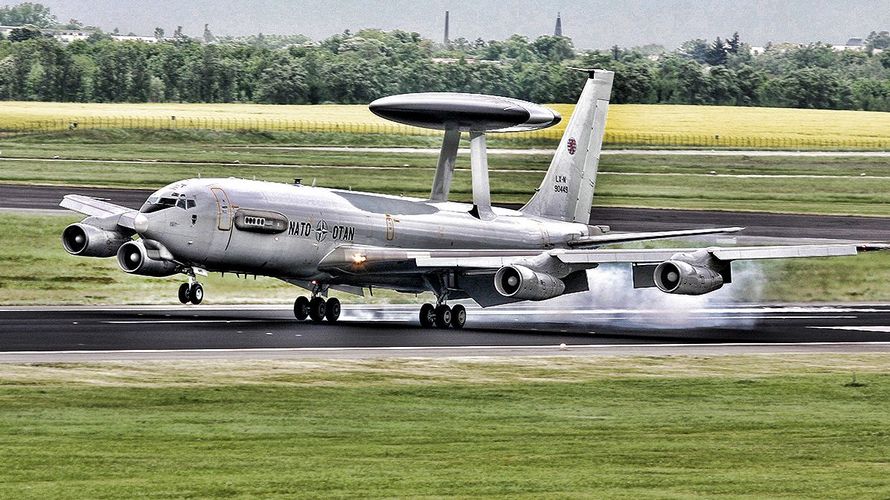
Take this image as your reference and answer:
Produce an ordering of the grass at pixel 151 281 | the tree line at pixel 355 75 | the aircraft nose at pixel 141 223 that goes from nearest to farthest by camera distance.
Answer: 1. the aircraft nose at pixel 141 223
2. the grass at pixel 151 281
3. the tree line at pixel 355 75

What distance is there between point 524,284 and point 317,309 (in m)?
7.81

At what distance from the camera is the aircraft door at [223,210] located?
51594 millimetres

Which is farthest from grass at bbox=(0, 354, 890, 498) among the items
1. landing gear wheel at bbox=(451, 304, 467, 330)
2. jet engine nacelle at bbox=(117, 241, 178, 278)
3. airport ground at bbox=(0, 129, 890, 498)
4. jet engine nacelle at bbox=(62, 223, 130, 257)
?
jet engine nacelle at bbox=(62, 223, 130, 257)

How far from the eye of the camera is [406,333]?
5359cm

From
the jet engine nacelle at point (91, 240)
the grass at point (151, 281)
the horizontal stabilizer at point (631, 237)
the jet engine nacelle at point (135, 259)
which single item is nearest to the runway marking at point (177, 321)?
the jet engine nacelle at point (91, 240)

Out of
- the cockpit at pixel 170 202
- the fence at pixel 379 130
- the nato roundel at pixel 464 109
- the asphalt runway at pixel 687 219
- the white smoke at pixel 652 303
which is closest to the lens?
the cockpit at pixel 170 202

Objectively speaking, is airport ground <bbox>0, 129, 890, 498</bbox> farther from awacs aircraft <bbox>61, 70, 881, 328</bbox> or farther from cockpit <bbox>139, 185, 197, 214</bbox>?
cockpit <bbox>139, 185, 197, 214</bbox>

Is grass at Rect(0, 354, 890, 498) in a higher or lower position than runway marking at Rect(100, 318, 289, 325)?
higher

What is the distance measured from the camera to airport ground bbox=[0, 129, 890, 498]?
87.7 feet

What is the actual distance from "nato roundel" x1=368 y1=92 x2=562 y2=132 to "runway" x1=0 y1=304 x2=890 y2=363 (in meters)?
7.46

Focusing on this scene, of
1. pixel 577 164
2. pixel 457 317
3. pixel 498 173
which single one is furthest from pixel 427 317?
pixel 498 173

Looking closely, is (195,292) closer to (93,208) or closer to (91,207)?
(93,208)

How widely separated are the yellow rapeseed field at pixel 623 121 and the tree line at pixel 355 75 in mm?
2238

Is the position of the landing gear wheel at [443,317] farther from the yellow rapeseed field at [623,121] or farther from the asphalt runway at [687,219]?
the yellow rapeseed field at [623,121]
